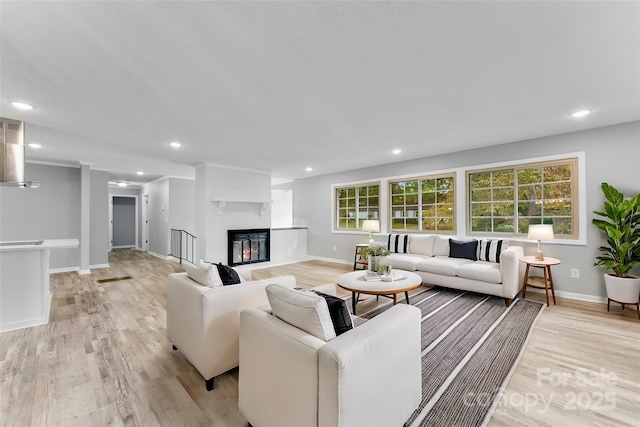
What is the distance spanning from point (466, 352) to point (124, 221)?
11.8 metres

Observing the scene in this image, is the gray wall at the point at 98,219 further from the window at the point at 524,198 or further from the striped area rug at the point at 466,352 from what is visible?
the window at the point at 524,198

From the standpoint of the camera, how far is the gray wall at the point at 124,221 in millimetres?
10141

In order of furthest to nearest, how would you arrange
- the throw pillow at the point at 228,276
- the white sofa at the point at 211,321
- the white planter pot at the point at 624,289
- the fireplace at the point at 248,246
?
the fireplace at the point at 248,246 → the white planter pot at the point at 624,289 → the throw pillow at the point at 228,276 → the white sofa at the point at 211,321

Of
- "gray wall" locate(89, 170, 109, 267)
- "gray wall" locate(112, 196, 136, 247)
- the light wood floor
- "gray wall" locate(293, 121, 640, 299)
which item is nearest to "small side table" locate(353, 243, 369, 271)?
"gray wall" locate(293, 121, 640, 299)

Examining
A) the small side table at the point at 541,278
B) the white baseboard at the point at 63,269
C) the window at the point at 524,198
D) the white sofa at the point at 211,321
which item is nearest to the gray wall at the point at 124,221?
the white baseboard at the point at 63,269

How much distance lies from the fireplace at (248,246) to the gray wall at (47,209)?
3440mm

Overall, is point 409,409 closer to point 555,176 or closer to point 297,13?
point 297,13

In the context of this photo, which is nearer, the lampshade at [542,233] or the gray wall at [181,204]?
the lampshade at [542,233]

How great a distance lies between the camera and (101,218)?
645cm

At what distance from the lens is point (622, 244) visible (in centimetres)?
332

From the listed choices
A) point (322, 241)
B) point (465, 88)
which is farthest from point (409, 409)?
point (322, 241)

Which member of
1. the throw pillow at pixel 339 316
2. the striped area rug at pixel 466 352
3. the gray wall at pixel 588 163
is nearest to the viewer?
the throw pillow at pixel 339 316

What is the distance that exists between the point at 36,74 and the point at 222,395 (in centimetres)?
292

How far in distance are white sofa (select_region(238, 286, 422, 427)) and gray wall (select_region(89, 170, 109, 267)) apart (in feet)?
22.3
